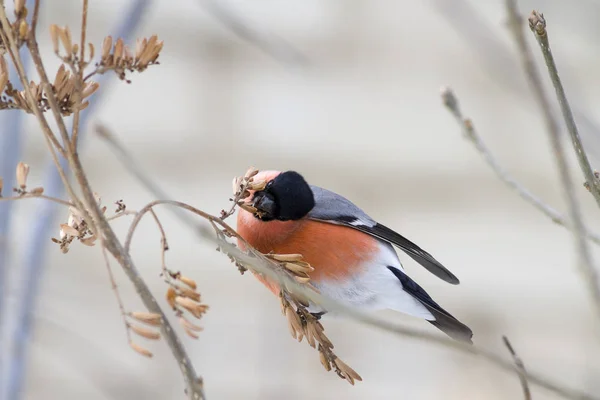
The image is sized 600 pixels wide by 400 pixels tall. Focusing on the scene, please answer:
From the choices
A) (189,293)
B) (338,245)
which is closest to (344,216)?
(338,245)

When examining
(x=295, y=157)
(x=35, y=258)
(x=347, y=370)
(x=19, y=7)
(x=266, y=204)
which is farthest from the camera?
(x=295, y=157)

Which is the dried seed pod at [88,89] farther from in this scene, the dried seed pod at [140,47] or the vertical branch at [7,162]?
the vertical branch at [7,162]

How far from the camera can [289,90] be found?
277 cm

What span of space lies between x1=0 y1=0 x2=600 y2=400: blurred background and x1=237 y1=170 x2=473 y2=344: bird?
1196 millimetres

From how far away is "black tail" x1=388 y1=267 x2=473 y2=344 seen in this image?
120cm

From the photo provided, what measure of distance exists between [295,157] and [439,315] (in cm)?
145

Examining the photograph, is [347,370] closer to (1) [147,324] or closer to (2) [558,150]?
(1) [147,324]

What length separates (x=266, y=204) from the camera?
1187mm

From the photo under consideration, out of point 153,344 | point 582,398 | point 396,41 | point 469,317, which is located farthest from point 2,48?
point 396,41

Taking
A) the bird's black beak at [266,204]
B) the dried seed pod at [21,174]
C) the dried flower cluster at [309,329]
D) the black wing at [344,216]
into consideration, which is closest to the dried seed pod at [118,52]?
the dried seed pod at [21,174]

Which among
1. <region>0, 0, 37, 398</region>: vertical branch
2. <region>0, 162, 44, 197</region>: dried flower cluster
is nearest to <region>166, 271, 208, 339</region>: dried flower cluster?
<region>0, 162, 44, 197</region>: dried flower cluster

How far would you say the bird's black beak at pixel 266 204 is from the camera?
3.83 ft

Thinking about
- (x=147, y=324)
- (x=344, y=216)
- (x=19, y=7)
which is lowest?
(x=147, y=324)

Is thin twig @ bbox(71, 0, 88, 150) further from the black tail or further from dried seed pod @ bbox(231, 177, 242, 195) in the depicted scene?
the black tail
